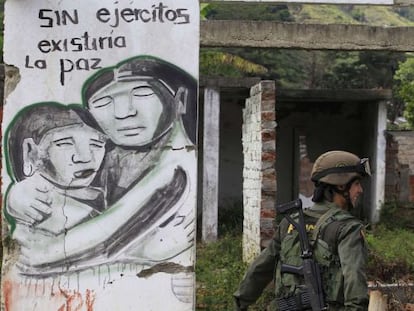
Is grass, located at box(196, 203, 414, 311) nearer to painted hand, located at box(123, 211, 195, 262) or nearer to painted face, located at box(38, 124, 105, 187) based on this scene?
painted hand, located at box(123, 211, 195, 262)

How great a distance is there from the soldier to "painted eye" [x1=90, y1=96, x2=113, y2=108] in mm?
1122

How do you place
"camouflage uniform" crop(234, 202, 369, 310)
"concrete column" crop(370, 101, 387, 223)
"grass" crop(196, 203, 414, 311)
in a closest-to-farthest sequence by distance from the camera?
1. "camouflage uniform" crop(234, 202, 369, 310)
2. "grass" crop(196, 203, 414, 311)
3. "concrete column" crop(370, 101, 387, 223)

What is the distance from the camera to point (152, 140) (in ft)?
11.8

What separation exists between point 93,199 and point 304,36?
361cm

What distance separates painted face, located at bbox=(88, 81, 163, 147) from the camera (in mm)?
3559

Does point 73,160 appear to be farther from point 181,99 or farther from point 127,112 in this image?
point 181,99

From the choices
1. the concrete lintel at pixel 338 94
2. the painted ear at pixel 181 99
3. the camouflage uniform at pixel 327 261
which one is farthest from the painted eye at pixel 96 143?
the concrete lintel at pixel 338 94

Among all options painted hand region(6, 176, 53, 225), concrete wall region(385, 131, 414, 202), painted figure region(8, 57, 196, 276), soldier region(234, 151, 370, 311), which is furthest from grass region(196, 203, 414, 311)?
painted hand region(6, 176, 53, 225)

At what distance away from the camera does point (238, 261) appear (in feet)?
26.4

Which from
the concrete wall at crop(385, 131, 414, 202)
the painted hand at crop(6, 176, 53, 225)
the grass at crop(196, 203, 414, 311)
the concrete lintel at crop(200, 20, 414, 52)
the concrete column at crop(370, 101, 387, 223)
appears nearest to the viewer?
the painted hand at crop(6, 176, 53, 225)

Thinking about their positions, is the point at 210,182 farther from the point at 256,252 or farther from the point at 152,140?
the point at 152,140

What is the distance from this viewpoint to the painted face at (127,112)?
3.56 m

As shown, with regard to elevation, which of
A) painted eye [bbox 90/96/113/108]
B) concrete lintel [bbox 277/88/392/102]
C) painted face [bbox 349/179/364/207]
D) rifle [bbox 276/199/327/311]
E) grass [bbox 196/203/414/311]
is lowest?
grass [bbox 196/203/414/311]

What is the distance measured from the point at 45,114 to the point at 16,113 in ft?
0.50
